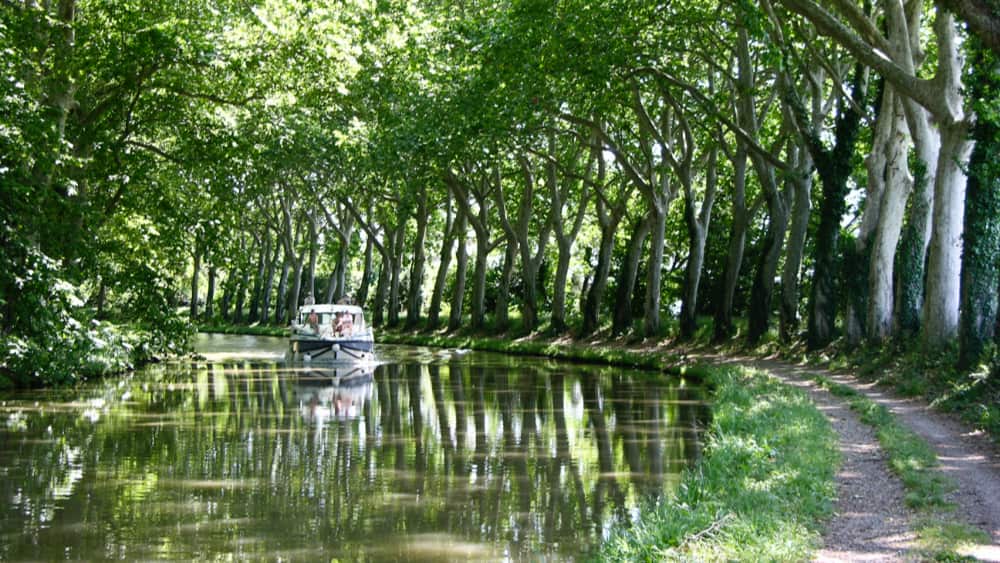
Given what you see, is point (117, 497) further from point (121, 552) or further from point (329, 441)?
point (329, 441)

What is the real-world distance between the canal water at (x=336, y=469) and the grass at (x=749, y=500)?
85cm

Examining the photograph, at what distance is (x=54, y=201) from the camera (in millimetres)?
22078

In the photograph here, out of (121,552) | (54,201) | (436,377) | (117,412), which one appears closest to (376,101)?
(436,377)

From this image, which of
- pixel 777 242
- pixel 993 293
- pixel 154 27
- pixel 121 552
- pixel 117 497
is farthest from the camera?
pixel 777 242

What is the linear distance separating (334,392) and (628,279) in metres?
16.4

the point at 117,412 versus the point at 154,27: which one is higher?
the point at 154,27

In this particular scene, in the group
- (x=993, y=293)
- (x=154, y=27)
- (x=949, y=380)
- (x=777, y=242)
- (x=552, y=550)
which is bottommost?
(x=552, y=550)

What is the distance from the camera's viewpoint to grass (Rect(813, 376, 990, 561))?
290 inches

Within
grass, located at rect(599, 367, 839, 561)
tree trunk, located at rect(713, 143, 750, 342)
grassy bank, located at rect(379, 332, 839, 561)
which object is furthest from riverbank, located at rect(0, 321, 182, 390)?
tree trunk, located at rect(713, 143, 750, 342)

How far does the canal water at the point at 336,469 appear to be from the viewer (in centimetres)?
938

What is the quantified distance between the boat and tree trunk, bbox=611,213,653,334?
9.94 meters

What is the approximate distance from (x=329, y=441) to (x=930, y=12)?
20.7m

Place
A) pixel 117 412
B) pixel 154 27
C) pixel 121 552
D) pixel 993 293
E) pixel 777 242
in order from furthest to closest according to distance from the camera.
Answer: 1. pixel 777 242
2. pixel 154 27
3. pixel 117 412
4. pixel 993 293
5. pixel 121 552

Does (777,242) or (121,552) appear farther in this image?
(777,242)
